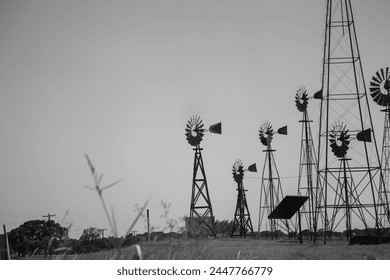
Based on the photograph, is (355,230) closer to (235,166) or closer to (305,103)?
(305,103)

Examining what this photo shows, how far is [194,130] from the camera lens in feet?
87.9

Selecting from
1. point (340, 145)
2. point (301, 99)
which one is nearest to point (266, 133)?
point (301, 99)

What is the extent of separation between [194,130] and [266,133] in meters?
4.39

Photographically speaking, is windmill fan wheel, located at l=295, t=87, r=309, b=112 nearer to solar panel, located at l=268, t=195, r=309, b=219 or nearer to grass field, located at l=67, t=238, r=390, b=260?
solar panel, located at l=268, t=195, r=309, b=219

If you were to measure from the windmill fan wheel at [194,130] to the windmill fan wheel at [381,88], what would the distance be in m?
9.40

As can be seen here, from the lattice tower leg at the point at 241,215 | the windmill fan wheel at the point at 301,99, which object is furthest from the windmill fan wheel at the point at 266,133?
the lattice tower leg at the point at 241,215

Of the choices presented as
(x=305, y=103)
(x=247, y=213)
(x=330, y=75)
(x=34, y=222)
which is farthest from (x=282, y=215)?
(x=247, y=213)

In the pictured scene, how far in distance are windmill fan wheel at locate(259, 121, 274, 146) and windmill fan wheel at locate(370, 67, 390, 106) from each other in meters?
9.36

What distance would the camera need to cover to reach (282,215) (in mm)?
14906

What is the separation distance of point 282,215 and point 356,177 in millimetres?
8391

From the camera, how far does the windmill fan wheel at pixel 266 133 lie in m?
28.4

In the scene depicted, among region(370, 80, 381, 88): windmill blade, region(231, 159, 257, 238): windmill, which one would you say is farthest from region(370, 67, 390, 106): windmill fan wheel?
region(231, 159, 257, 238): windmill

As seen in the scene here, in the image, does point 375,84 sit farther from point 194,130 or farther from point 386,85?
point 194,130
